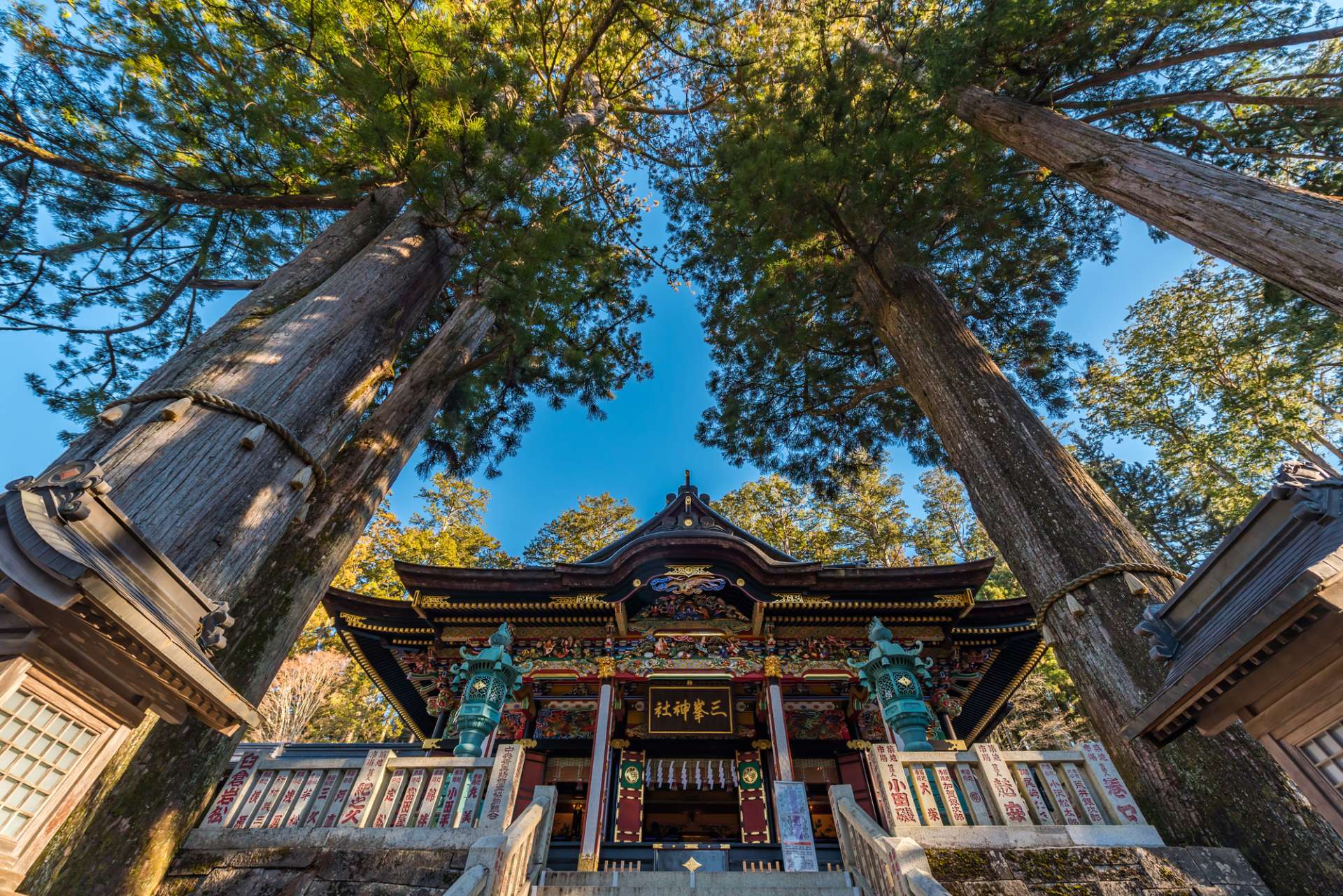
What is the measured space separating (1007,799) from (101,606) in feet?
17.9

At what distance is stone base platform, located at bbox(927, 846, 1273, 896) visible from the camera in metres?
3.36

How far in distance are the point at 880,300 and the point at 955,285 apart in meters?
1.93

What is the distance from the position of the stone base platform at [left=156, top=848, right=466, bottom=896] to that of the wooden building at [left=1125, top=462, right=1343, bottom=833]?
451cm

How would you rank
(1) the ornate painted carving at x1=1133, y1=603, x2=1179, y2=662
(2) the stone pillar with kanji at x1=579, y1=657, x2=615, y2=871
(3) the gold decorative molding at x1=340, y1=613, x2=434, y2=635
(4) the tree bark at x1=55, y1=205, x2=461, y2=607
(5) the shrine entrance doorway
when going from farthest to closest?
(5) the shrine entrance doorway
(3) the gold decorative molding at x1=340, y1=613, x2=434, y2=635
(2) the stone pillar with kanji at x1=579, y1=657, x2=615, y2=871
(4) the tree bark at x1=55, y1=205, x2=461, y2=607
(1) the ornate painted carving at x1=1133, y1=603, x2=1179, y2=662

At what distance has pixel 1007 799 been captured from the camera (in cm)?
416

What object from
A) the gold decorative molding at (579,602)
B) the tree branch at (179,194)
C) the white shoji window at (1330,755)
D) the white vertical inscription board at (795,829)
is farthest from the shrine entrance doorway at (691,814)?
the tree branch at (179,194)

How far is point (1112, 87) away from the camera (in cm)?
699

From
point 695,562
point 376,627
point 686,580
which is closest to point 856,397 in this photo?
point 695,562

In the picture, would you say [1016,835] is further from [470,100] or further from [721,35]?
[721,35]

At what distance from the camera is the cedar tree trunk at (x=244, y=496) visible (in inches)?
127

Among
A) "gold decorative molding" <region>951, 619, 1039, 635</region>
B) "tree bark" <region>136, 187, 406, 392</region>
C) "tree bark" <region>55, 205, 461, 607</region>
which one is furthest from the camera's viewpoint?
"gold decorative molding" <region>951, 619, 1039, 635</region>

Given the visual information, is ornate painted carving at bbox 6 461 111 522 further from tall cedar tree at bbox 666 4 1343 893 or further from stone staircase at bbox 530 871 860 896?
tall cedar tree at bbox 666 4 1343 893

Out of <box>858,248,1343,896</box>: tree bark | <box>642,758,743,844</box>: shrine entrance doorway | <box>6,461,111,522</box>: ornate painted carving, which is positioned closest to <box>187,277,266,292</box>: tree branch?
<box>6,461,111,522</box>: ornate painted carving

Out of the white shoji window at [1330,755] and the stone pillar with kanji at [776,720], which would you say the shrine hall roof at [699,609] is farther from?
the white shoji window at [1330,755]
